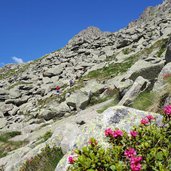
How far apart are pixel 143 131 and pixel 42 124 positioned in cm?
2034

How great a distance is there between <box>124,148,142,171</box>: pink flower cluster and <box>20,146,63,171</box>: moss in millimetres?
5631

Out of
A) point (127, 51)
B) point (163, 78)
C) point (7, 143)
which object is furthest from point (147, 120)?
point (127, 51)

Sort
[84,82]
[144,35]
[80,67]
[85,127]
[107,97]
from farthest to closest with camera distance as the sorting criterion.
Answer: [144,35], [80,67], [84,82], [107,97], [85,127]

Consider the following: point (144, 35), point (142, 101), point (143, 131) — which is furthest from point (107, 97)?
point (144, 35)

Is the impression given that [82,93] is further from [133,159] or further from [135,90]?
[133,159]

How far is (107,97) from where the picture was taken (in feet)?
82.7

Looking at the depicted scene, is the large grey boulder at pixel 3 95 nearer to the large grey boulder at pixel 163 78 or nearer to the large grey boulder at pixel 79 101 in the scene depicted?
the large grey boulder at pixel 79 101

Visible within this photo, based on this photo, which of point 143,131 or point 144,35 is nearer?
point 143,131

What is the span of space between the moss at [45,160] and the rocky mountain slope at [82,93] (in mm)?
390

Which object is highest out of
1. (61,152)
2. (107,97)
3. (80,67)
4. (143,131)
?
(80,67)

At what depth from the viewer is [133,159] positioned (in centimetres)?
520

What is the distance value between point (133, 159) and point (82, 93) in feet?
70.7

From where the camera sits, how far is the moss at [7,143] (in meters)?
22.1

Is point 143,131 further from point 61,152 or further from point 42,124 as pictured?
point 42,124
